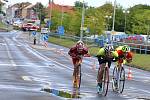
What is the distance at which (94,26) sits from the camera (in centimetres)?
8188

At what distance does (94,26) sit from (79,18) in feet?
25.9

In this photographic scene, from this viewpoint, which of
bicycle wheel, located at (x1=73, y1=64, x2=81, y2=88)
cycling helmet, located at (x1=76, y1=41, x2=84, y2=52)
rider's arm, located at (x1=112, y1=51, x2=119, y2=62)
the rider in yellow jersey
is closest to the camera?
the rider in yellow jersey

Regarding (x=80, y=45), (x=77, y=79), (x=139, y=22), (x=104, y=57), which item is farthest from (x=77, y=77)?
(x=139, y=22)

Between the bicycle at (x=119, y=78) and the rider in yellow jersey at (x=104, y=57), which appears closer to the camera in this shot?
the rider in yellow jersey at (x=104, y=57)

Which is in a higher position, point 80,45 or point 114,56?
point 80,45

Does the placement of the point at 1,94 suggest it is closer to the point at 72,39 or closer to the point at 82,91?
the point at 82,91

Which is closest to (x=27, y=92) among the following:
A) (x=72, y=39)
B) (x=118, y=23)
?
(x=72, y=39)

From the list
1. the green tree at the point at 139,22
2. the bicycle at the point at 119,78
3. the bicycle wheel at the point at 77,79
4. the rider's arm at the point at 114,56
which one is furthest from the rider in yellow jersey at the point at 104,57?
the green tree at the point at 139,22

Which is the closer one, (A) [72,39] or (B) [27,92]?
(B) [27,92]

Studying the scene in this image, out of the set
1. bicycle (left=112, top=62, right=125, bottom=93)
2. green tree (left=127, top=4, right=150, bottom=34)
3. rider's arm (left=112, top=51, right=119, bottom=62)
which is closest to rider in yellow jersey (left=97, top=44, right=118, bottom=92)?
rider's arm (left=112, top=51, right=119, bottom=62)

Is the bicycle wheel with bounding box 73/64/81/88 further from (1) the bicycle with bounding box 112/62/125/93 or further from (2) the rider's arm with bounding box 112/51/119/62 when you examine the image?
(2) the rider's arm with bounding box 112/51/119/62

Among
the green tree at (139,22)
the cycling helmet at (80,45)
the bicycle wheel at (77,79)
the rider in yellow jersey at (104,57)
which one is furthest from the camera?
the green tree at (139,22)

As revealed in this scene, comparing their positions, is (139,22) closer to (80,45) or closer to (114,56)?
(80,45)

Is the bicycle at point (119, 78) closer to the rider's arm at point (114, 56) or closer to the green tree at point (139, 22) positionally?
the rider's arm at point (114, 56)
